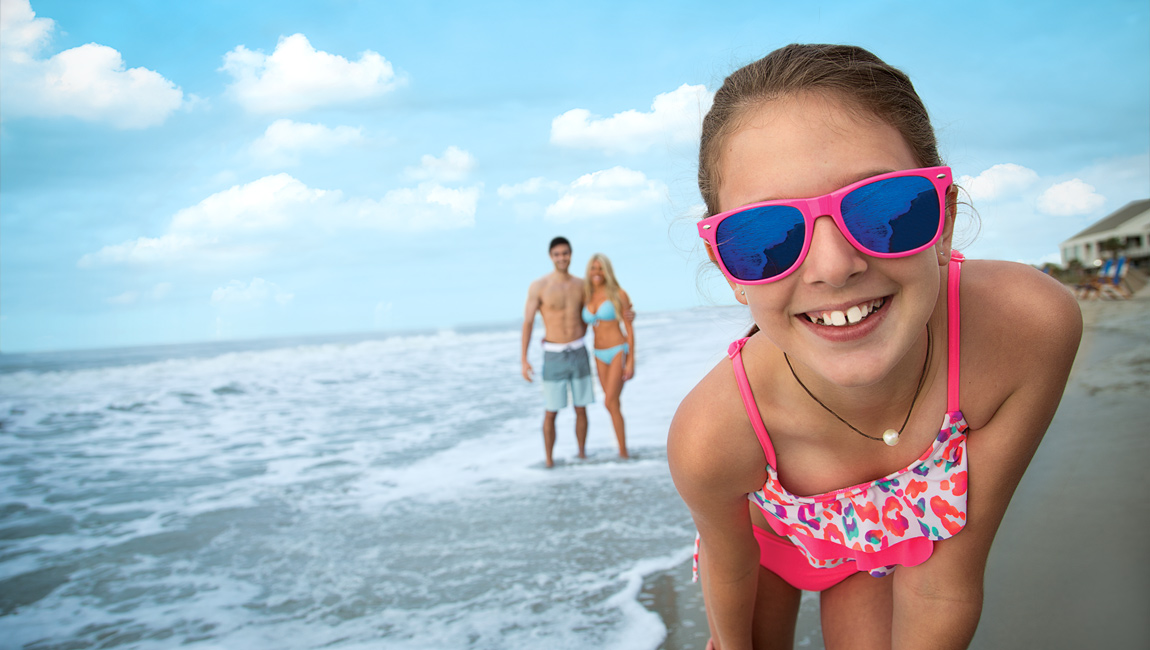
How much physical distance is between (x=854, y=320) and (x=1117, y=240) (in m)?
24.7

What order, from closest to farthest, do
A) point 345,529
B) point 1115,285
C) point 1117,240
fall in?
point 345,529, point 1115,285, point 1117,240

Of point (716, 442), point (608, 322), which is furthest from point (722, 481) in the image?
point (608, 322)

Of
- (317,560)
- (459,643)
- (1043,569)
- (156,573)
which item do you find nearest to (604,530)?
(459,643)

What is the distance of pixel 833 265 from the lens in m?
1.23

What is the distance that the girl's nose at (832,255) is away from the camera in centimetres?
122

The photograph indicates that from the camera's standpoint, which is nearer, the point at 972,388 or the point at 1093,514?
the point at 972,388

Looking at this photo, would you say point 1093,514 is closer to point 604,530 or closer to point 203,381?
point 604,530

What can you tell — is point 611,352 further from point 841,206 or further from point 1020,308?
point 841,206

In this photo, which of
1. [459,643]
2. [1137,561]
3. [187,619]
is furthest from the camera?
[187,619]

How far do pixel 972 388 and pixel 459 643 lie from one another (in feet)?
9.12

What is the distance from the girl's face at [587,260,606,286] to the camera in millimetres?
8061

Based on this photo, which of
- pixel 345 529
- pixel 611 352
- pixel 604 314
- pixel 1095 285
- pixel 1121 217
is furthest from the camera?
pixel 1095 285

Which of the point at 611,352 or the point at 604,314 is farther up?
the point at 604,314

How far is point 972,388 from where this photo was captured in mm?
1497
